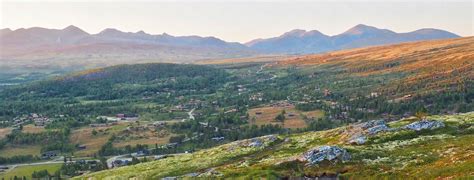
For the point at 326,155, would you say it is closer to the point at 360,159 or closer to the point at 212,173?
the point at 360,159

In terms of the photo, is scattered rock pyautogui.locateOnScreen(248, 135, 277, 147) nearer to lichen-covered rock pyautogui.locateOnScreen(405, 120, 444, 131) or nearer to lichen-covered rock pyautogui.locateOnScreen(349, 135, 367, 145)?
lichen-covered rock pyautogui.locateOnScreen(349, 135, 367, 145)

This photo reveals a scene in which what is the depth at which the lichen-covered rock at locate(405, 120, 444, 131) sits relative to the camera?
108 m

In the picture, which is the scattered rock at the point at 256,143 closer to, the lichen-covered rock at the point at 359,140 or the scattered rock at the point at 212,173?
the lichen-covered rock at the point at 359,140

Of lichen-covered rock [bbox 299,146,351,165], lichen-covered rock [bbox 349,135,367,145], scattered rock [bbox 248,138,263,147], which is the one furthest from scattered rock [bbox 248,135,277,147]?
lichen-covered rock [bbox 299,146,351,165]

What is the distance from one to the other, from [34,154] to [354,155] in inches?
5638

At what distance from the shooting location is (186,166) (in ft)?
370

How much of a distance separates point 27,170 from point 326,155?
113642mm

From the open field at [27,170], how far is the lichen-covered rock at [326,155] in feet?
319

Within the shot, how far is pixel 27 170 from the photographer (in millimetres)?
166500

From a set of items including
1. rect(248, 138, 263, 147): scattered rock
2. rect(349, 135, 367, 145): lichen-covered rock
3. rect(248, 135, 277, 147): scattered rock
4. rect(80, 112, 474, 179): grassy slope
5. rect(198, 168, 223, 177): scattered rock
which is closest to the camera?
rect(80, 112, 474, 179): grassy slope

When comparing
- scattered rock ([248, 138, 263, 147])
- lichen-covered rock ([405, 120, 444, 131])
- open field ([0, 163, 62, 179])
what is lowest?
open field ([0, 163, 62, 179])

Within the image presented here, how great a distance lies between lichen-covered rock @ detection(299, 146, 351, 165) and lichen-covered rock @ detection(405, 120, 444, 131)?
2374cm

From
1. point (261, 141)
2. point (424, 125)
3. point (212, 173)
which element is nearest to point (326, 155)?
point (212, 173)

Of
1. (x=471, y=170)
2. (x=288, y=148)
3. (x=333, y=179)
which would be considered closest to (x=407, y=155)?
(x=333, y=179)
